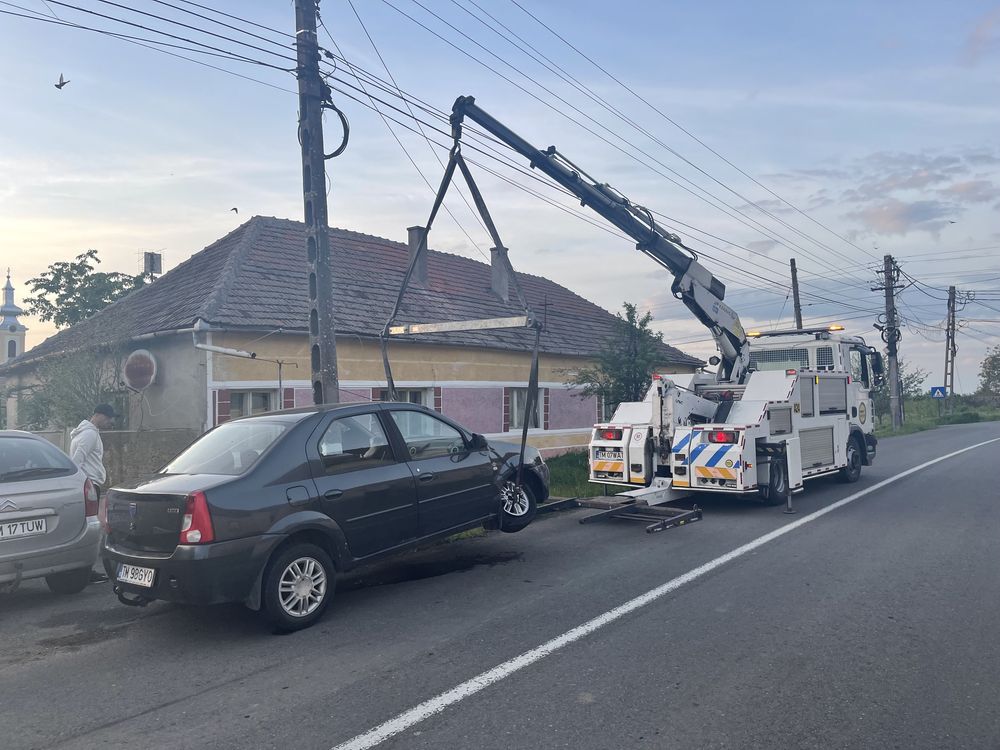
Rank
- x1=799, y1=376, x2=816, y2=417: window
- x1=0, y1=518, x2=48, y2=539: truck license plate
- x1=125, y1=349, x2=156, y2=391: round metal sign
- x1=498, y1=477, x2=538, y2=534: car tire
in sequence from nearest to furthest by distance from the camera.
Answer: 1. x1=0, y1=518, x2=48, y2=539: truck license plate
2. x1=498, y1=477, x2=538, y2=534: car tire
3. x1=799, y1=376, x2=816, y2=417: window
4. x1=125, y1=349, x2=156, y2=391: round metal sign

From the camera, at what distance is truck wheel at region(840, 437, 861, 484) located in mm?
13312

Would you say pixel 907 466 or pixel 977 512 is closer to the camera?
pixel 977 512

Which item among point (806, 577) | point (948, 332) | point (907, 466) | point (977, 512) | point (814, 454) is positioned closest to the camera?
point (806, 577)

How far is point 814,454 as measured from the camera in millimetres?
11961

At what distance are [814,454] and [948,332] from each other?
4587 centimetres

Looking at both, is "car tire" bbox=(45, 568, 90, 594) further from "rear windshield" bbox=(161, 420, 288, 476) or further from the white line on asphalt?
the white line on asphalt

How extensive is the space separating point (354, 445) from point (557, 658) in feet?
8.11

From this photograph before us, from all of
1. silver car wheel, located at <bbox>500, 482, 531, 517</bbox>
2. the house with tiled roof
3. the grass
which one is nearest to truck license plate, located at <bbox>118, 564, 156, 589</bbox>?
silver car wheel, located at <bbox>500, 482, 531, 517</bbox>

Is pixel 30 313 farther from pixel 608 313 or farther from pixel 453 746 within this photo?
pixel 453 746

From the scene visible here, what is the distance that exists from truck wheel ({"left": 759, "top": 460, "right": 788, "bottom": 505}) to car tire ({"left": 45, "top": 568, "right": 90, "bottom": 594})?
8436 mm

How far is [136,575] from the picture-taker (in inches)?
213

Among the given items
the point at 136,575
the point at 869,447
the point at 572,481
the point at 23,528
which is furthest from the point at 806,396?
the point at 23,528

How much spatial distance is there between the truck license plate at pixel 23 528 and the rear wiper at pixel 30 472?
38cm

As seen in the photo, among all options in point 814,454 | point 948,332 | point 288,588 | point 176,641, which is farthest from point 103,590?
point 948,332
